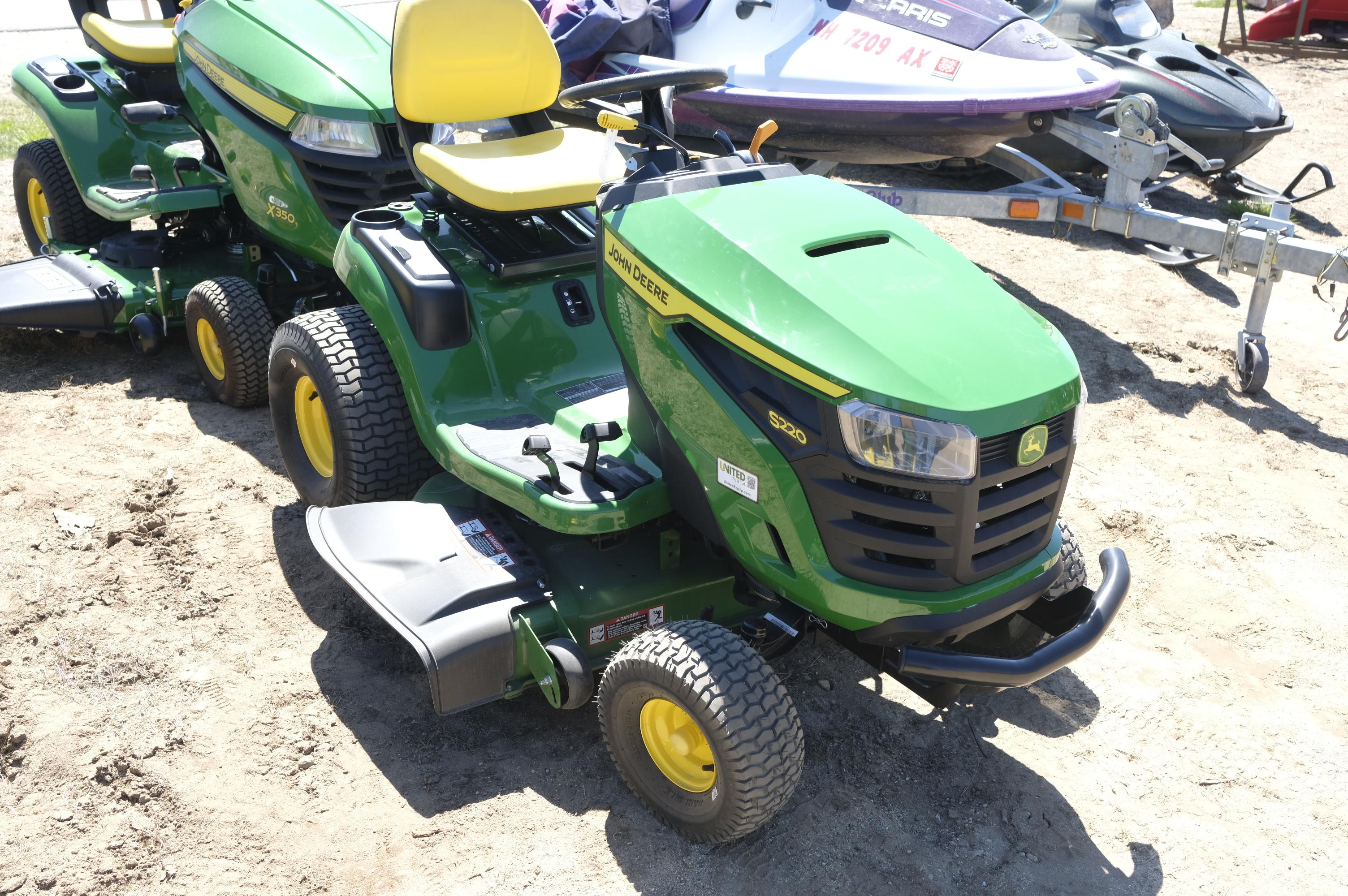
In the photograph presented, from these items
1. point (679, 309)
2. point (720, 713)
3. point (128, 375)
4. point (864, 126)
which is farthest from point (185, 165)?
point (720, 713)

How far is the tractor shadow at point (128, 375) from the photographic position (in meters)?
4.30

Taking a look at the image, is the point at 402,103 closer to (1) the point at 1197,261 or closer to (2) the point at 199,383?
(2) the point at 199,383

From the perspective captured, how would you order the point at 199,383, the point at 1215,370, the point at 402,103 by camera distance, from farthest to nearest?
the point at 1215,370
the point at 199,383
the point at 402,103

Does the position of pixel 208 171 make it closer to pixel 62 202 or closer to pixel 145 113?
pixel 145 113

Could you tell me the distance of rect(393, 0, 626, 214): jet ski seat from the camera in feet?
10.8

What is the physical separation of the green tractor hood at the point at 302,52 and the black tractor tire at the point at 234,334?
0.71m

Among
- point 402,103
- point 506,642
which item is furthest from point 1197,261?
point 506,642

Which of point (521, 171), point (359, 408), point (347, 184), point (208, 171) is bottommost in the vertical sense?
point (359, 408)

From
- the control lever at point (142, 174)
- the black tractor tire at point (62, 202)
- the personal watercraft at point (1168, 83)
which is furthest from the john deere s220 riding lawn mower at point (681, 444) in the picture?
the personal watercraft at point (1168, 83)

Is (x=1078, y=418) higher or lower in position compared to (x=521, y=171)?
lower

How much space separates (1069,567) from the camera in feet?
9.46

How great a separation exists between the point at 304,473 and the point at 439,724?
3.64 feet

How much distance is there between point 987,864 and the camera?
2.56 meters

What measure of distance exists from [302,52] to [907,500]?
3083 mm
